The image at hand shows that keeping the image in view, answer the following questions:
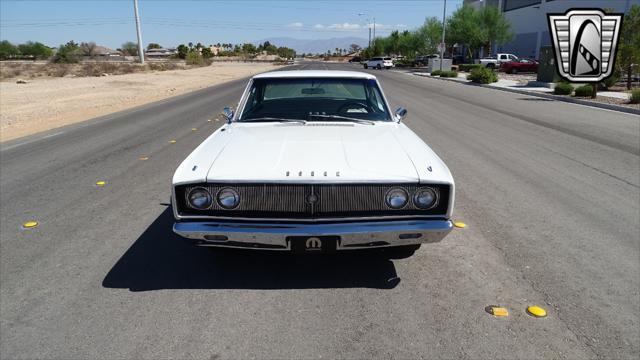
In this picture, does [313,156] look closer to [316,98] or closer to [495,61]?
[316,98]

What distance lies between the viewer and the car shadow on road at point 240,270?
342cm

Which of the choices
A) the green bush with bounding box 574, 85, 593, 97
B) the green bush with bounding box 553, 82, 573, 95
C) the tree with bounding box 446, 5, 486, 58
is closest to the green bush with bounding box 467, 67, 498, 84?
the green bush with bounding box 553, 82, 573, 95

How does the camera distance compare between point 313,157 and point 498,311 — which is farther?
point 313,157

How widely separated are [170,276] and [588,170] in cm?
642

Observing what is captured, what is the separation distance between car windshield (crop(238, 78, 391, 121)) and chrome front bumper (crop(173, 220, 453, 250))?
5.66ft

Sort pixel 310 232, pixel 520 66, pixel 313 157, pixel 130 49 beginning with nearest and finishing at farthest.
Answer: pixel 310 232 < pixel 313 157 < pixel 520 66 < pixel 130 49

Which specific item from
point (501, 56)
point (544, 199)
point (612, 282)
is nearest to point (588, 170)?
point (544, 199)

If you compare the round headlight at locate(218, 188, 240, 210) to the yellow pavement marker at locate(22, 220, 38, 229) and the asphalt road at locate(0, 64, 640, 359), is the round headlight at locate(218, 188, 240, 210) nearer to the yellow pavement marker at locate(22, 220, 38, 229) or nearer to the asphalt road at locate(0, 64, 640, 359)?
the asphalt road at locate(0, 64, 640, 359)

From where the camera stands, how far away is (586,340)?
2760 mm

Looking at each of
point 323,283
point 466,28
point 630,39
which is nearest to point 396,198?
point 323,283

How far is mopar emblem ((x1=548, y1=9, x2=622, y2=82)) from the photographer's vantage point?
20.9 meters

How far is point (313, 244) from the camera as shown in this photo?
3045mm

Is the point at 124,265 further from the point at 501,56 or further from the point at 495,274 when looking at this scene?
the point at 501,56

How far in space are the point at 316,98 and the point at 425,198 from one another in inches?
84.3
